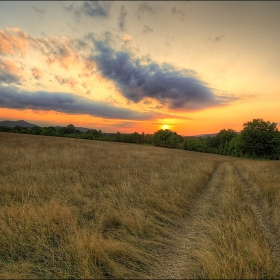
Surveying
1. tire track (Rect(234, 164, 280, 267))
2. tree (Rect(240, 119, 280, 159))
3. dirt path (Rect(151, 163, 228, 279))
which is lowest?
dirt path (Rect(151, 163, 228, 279))

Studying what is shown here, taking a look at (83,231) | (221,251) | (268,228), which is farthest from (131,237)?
(268,228)

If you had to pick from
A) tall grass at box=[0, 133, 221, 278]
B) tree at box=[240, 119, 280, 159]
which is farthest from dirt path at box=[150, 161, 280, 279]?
tree at box=[240, 119, 280, 159]

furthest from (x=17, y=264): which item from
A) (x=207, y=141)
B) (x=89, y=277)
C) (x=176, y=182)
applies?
(x=207, y=141)

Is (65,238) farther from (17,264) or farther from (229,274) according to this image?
(229,274)

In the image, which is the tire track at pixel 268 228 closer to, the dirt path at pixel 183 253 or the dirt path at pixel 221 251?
the dirt path at pixel 221 251

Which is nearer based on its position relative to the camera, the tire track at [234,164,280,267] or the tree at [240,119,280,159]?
the tire track at [234,164,280,267]

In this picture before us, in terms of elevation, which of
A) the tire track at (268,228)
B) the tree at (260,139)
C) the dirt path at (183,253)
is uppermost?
the tree at (260,139)

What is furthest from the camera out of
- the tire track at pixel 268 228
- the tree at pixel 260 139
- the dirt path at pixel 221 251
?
the tree at pixel 260 139

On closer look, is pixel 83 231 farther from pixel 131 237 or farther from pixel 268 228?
pixel 268 228

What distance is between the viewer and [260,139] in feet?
162

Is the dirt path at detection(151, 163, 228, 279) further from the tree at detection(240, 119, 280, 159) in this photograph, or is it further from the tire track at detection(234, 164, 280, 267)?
the tree at detection(240, 119, 280, 159)

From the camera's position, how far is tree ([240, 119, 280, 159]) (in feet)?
158

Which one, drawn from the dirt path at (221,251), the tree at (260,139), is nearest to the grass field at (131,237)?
the dirt path at (221,251)

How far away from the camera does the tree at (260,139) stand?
4806cm
